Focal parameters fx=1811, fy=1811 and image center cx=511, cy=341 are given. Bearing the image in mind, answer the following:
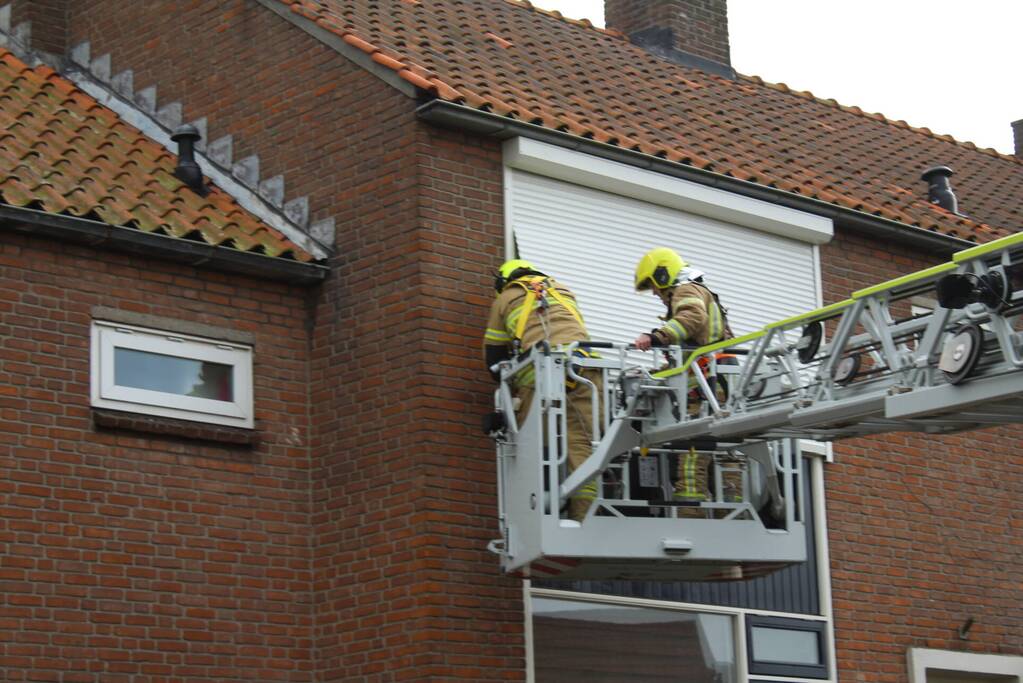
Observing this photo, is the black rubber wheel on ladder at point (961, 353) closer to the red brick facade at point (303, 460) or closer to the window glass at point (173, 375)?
the red brick facade at point (303, 460)

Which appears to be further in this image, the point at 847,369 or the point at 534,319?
the point at 534,319

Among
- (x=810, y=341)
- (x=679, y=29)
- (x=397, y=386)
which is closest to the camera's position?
(x=810, y=341)

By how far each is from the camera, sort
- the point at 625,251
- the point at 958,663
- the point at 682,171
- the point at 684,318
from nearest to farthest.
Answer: the point at 684,318
the point at 625,251
the point at 682,171
the point at 958,663

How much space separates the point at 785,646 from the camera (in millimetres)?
13820

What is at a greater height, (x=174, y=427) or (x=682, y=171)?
(x=682, y=171)

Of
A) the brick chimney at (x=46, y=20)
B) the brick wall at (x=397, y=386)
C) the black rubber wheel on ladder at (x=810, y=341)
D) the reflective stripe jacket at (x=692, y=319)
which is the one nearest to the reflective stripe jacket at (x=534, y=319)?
the brick wall at (x=397, y=386)

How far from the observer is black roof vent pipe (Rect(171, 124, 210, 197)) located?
1370cm

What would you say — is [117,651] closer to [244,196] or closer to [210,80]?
[244,196]

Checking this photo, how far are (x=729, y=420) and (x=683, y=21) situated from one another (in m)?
8.59

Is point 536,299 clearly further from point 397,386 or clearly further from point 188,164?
point 188,164

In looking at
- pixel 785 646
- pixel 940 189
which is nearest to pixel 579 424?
pixel 785 646

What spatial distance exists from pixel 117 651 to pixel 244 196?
3.98 meters

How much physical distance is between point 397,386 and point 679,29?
24.6ft

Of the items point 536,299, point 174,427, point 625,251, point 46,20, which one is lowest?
point 174,427
